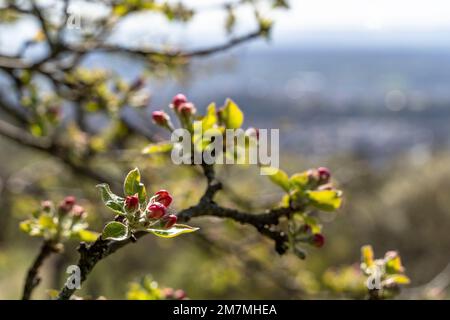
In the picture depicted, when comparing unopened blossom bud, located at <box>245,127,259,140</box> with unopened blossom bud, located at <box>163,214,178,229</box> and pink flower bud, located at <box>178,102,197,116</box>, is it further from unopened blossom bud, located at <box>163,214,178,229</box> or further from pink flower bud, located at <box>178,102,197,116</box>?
unopened blossom bud, located at <box>163,214,178,229</box>

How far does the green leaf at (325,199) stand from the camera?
135 cm

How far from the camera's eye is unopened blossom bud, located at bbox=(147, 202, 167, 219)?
1.01 m

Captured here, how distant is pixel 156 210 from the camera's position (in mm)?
1009

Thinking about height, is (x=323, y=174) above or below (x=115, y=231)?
above

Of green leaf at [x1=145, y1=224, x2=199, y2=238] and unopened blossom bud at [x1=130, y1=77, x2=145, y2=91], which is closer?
green leaf at [x1=145, y1=224, x2=199, y2=238]

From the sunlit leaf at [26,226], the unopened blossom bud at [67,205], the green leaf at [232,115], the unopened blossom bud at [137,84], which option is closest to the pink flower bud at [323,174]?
the green leaf at [232,115]

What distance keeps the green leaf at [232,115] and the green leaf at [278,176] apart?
130 mm

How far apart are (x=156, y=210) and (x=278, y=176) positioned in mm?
442

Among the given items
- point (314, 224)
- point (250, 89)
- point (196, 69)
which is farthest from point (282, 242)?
point (250, 89)

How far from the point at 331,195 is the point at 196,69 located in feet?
10.3

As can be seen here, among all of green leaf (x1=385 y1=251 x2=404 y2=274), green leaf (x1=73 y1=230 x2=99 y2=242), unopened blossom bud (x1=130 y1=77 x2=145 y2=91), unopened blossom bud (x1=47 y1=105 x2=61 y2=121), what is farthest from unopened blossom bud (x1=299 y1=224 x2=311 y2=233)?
unopened blossom bud (x1=130 y1=77 x2=145 y2=91)

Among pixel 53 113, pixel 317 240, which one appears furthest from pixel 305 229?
pixel 53 113

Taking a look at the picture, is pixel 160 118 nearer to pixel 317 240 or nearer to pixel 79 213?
pixel 79 213

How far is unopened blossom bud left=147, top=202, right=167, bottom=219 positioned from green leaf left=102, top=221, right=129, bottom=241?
0.17ft
